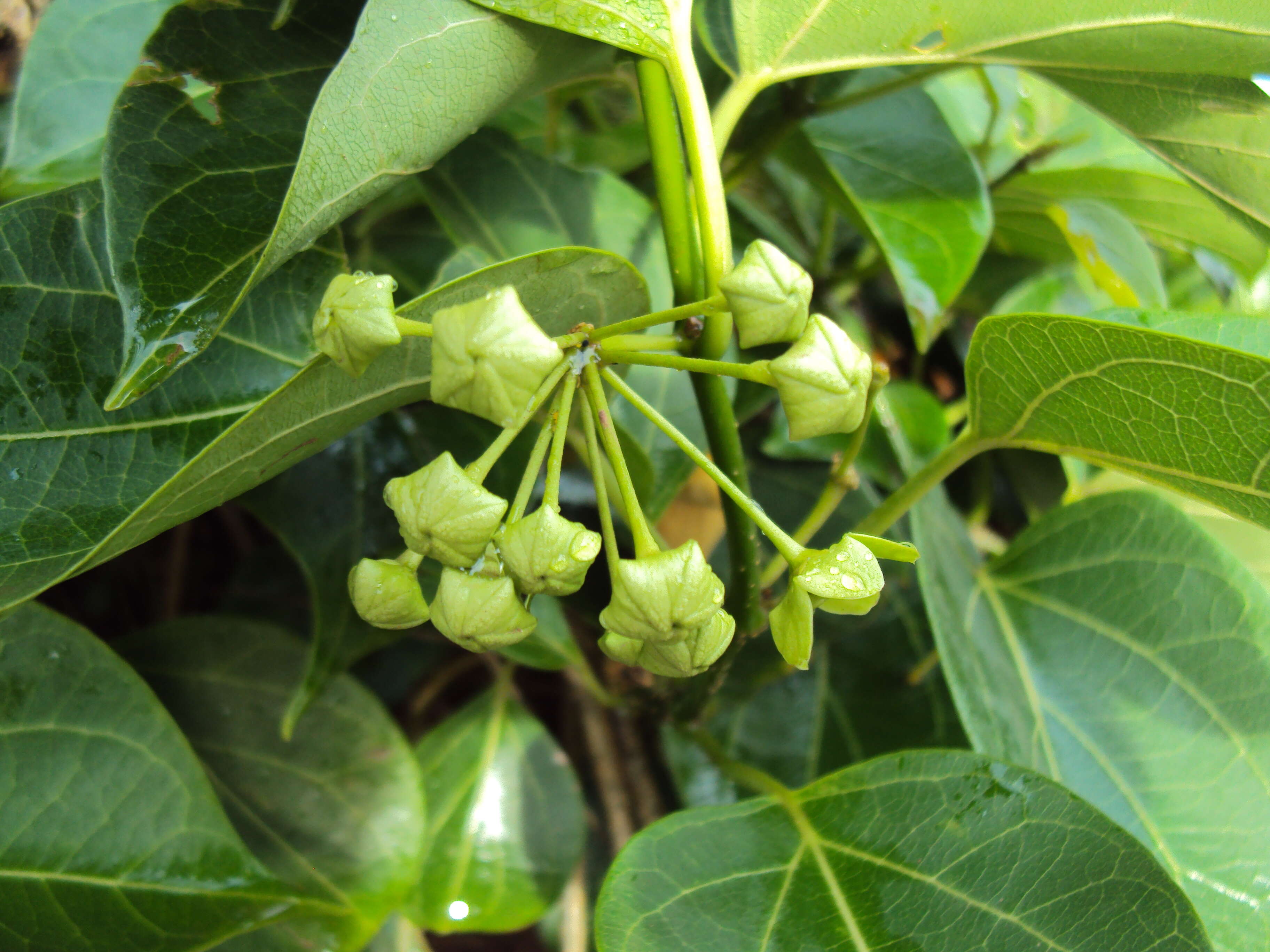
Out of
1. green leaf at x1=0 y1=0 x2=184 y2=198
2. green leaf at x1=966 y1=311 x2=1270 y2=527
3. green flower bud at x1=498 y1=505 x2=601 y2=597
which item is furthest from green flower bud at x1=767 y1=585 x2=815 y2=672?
green leaf at x1=0 y1=0 x2=184 y2=198

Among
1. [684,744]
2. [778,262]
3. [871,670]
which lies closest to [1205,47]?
[778,262]

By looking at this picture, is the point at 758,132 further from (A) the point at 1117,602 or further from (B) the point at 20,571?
(B) the point at 20,571

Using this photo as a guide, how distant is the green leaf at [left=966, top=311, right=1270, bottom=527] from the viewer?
417 millimetres

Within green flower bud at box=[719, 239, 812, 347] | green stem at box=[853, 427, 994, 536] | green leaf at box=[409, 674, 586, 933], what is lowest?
green leaf at box=[409, 674, 586, 933]

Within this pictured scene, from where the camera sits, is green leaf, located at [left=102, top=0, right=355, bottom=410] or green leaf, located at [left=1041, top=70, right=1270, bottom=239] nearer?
green leaf, located at [left=102, top=0, right=355, bottom=410]

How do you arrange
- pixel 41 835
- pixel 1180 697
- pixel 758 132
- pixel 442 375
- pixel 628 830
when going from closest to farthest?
pixel 442 375 < pixel 41 835 < pixel 1180 697 < pixel 758 132 < pixel 628 830

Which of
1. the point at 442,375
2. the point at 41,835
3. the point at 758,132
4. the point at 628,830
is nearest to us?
the point at 442,375

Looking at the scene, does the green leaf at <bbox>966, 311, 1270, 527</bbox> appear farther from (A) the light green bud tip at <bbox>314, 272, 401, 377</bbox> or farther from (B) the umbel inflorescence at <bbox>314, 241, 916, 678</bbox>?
(A) the light green bud tip at <bbox>314, 272, 401, 377</bbox>

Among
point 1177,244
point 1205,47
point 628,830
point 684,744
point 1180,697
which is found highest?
point 1205,47

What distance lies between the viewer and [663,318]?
1.29 feet

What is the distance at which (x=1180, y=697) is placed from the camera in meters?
0.64

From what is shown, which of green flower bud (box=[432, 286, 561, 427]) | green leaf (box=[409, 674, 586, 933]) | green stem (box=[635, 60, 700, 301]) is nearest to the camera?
green flower bud (box=[432, 286, 561, 427])

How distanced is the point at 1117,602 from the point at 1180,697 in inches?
3.1

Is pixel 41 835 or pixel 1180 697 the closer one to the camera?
pixel 41 835
